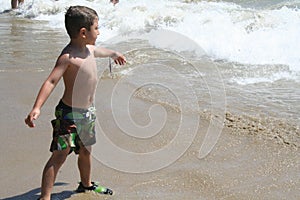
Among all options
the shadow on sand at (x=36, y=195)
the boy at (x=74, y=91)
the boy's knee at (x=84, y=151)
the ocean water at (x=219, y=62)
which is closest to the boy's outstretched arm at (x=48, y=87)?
the boy at (x=74, y=91)

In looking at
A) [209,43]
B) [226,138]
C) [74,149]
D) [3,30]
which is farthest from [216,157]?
[3,30]

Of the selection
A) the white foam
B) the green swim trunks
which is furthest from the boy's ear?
the white foam

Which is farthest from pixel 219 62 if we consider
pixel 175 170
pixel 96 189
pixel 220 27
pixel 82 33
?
pixel 82 33

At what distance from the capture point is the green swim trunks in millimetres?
2795

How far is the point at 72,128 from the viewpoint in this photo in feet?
9.25

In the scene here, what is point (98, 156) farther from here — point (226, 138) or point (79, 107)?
point (226, 138)

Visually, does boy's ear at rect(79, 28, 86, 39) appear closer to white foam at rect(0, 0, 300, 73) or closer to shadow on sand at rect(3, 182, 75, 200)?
shadow on sand at rect(3, 182, 75, 200)

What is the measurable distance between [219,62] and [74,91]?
4.36 meters

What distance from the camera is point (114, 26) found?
11406 mm

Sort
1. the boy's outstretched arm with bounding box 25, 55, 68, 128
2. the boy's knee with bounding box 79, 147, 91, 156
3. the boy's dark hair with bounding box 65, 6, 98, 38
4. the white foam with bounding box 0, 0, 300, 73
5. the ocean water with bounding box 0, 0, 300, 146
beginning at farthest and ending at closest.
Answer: the white foam with bounding box 0, 0, 300, 73, the ocean water with bounding box 0, 0, 300, 146, the boy's knee with bounding box 79, 147, 91, 156, the boy's dark hair with bounding box 65, 6, 98, 38, the boy's outstretched arm with bounding box 25, 55, 68, 128

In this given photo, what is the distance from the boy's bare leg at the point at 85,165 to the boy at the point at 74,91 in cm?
2

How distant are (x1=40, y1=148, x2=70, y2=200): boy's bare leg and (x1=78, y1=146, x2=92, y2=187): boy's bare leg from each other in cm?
18

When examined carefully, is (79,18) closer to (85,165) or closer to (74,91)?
(74,91)

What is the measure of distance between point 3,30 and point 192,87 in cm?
622
